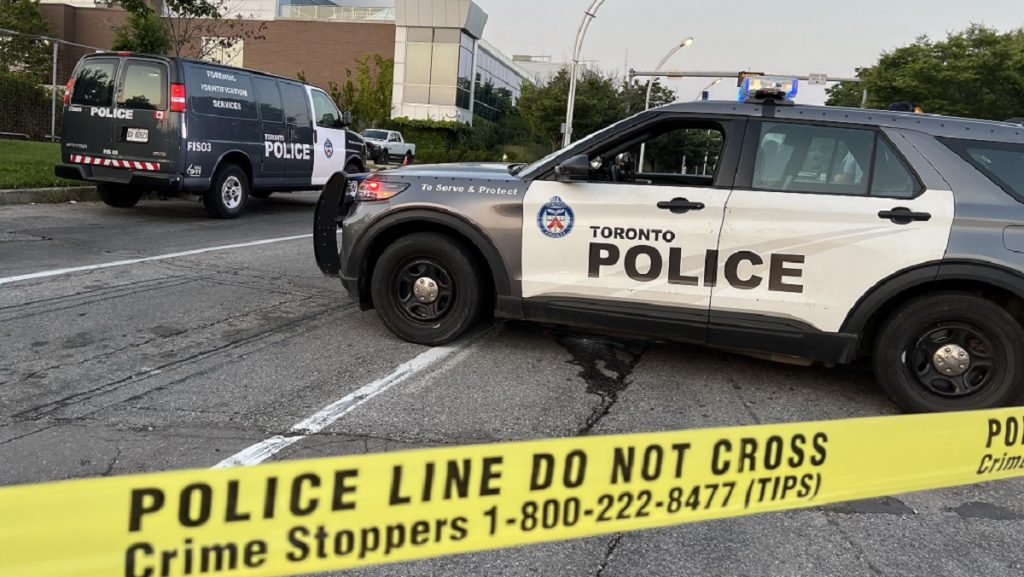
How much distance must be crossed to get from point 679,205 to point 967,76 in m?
32.1

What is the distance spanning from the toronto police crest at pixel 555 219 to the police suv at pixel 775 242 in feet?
0.04

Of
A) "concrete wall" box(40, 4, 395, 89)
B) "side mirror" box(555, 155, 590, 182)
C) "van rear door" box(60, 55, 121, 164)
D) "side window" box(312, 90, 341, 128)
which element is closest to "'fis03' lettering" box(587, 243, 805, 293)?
"side mirror" box(555, 155, 590, 182)

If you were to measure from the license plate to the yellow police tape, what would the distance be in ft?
31.2

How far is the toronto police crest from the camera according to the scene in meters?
4.75

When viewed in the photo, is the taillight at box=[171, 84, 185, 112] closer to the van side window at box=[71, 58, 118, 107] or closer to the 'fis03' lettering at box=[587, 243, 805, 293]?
the van side window at box=[71, 58, 118, 107]

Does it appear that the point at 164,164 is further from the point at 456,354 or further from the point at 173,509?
the point at 173,509

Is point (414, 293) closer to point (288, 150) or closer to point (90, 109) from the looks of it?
point (90, 109)

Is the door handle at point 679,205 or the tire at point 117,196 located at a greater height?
the door handle at point 679,205

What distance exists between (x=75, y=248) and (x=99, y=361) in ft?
12.8

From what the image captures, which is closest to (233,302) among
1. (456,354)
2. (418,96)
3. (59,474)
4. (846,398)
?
(456,354)

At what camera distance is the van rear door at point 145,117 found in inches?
390

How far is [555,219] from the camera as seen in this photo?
478 centimetres

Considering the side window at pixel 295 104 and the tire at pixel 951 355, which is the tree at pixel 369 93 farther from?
the tire at pixel 951 355

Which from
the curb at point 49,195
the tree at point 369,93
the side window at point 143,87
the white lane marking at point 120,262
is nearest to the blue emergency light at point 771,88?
the white lane marking at point 120,262
